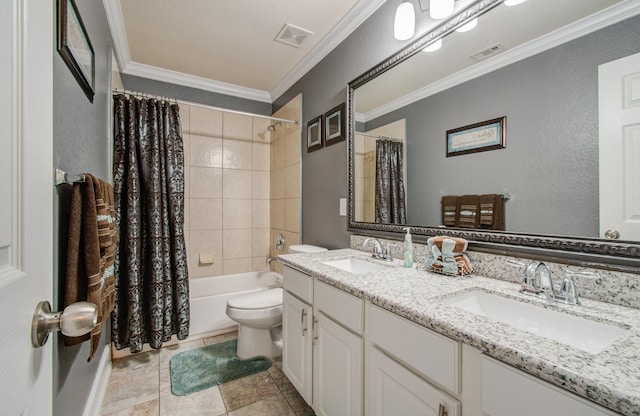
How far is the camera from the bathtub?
8.13 feet

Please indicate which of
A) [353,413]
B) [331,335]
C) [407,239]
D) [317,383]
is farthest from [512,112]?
[317,383]

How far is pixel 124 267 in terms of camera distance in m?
2.02

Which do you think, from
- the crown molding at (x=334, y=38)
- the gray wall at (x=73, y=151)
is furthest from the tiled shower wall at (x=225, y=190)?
the gray wall at (x=73, y=151)

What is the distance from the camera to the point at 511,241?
1.08 m

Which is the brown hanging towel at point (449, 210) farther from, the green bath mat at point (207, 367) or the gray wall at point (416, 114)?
the green bath mat at point (207, 367)

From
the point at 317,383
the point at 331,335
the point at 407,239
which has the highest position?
the point at 407,239

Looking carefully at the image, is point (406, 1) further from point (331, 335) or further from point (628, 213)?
point (331, 335)

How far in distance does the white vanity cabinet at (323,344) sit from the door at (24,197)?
880mm

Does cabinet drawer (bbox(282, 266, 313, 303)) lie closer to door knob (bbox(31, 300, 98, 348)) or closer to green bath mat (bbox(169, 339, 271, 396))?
green bath mat (bbox(169, 339, 271, 396))

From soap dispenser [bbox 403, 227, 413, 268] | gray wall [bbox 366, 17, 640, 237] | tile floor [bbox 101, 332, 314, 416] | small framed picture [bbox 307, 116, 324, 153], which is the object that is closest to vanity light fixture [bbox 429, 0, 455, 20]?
gray wall [bbox 366, 17, 640, 237]

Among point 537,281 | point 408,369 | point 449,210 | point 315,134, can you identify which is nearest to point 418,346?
point 408,369

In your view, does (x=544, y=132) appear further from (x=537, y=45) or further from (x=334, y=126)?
(x=334, y=126)

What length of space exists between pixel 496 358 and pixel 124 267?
227 cm

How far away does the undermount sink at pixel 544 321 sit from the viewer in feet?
2.44
